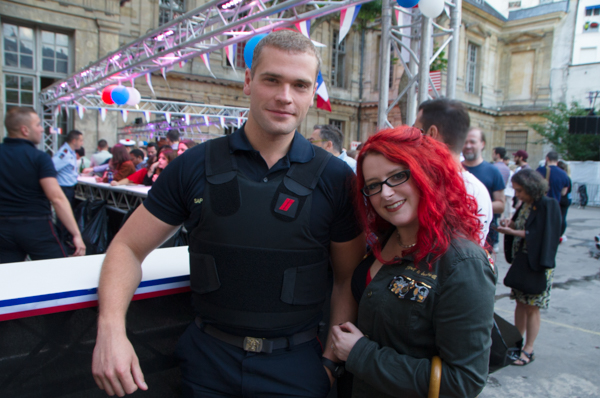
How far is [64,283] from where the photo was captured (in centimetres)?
150

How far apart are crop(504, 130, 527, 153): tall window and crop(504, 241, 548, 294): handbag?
2675cm

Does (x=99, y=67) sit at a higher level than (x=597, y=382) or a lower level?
higher

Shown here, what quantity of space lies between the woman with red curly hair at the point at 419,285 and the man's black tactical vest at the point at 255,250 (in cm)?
21

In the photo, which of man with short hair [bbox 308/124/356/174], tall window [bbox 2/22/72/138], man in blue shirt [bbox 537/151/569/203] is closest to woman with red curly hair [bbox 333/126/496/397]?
man with short hair [bbox 308/124/356/174]

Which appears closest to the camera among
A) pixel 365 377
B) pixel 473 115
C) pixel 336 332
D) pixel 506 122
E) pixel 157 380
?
pixel 365 377

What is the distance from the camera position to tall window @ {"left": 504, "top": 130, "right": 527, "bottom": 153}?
27.4 m

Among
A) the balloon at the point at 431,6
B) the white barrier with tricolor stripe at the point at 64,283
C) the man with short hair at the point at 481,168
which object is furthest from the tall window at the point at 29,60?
the white barrier with tricolor stripe at the point at 64,283

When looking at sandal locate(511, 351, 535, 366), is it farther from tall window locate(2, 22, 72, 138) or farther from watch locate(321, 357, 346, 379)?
tall window locate(2, 22, 72, 138)

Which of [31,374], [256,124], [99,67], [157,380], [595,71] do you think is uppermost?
[595,71]

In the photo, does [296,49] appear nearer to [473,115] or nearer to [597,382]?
[597,382]

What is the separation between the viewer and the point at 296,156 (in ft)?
5.01

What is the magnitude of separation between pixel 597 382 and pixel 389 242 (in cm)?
297

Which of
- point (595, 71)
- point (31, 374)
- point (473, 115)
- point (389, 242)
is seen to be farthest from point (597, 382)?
point (595, 71)

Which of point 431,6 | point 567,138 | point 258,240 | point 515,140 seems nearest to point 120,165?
point 431,6
